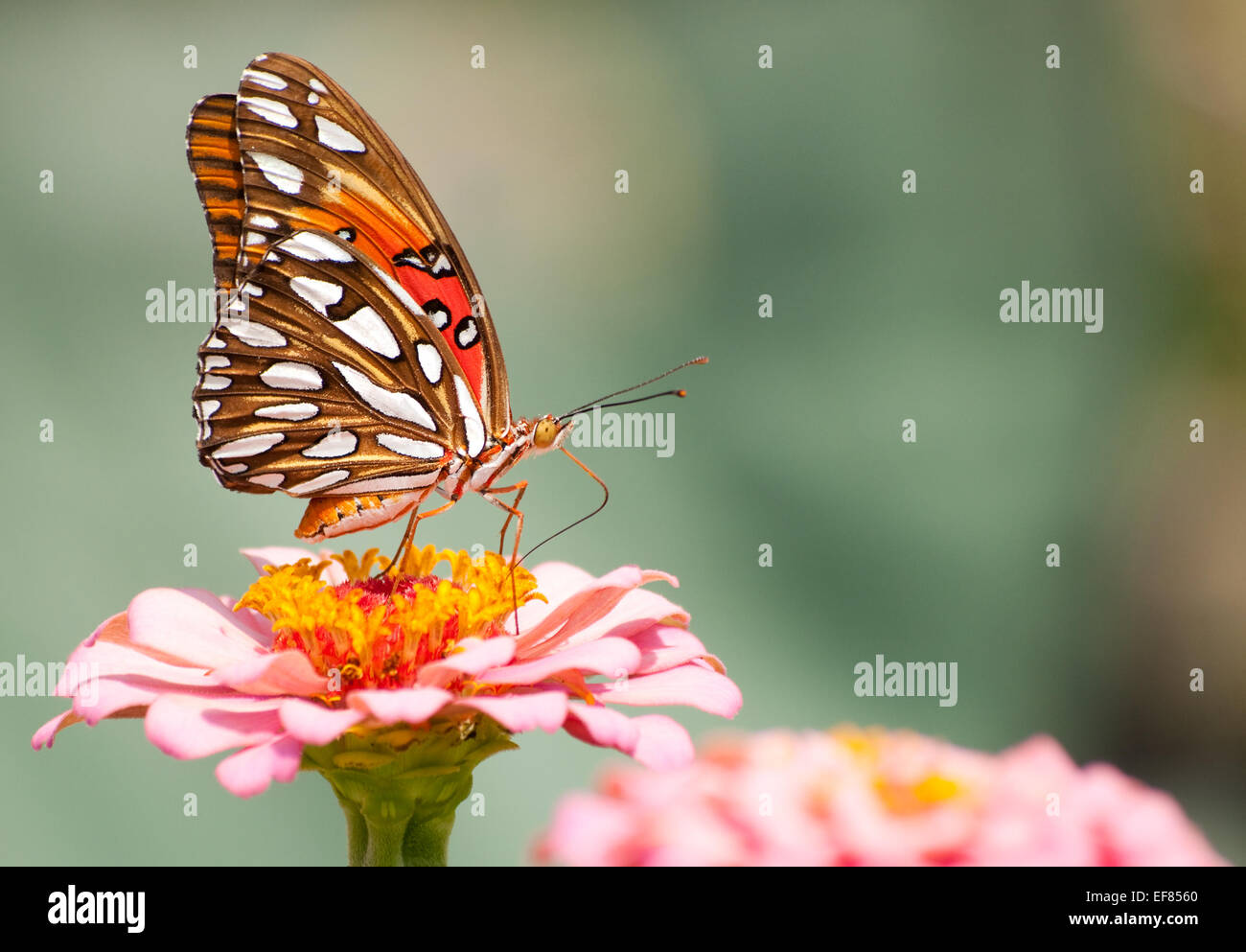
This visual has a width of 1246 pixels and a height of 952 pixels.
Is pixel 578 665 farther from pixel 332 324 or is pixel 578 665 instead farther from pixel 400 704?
pixel 332 324

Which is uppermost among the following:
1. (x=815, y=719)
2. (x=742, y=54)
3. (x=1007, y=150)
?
(x=742, y=54)

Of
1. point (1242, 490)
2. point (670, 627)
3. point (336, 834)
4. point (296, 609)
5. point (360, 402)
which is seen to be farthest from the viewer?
point (1242, 490)

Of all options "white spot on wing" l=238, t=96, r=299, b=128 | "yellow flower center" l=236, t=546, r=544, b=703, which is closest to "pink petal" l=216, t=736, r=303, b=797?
"yellow flower center" l=236, t=546, r=544, b=703

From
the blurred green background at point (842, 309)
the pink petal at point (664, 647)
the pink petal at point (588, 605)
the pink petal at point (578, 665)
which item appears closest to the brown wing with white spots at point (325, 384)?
the pink petal at point (588, 605)

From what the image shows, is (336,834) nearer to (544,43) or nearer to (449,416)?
(449,416)

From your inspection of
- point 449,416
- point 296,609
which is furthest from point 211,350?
point 296,609

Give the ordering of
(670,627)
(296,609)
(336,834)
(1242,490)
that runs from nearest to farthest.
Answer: (296,609) → (670,627) → (336,834) → (1242,490)
